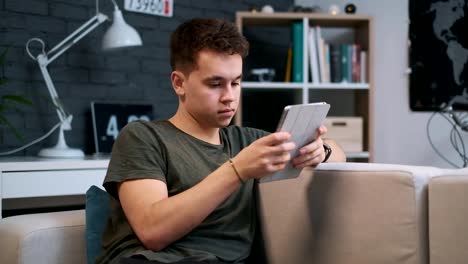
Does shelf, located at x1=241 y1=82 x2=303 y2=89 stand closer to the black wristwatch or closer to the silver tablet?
the black wristwatch

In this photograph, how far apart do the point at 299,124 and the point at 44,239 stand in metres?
0.68

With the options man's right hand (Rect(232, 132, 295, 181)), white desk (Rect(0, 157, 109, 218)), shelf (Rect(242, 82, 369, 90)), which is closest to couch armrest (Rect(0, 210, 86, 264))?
man's right hand (Rect(232, 132, 295, 181))

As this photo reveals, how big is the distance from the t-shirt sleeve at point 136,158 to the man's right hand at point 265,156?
20 cm

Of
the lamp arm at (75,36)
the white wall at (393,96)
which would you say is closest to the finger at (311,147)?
the lamp arm at (75,36)

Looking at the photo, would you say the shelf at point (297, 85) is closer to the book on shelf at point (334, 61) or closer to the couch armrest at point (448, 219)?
the book on shelf at point (334, 61)

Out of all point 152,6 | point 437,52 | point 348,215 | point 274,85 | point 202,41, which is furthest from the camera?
point 437,52

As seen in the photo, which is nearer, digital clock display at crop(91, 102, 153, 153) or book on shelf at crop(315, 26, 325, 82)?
digital clock display at crop(91, 102, 153, 153)

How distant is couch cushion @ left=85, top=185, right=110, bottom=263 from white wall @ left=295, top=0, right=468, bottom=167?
2291mm

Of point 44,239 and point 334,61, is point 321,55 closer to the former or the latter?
point 334,61

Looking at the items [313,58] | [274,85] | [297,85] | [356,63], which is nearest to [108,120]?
[274,85]

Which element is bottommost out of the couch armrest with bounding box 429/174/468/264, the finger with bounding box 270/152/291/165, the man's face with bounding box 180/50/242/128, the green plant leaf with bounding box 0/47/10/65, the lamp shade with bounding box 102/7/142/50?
the couch armrest with bounding box 429/174/468/264

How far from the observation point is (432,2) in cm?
344

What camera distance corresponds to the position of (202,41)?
136 centimetres

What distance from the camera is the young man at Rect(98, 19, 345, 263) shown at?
1.19 m
